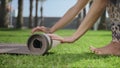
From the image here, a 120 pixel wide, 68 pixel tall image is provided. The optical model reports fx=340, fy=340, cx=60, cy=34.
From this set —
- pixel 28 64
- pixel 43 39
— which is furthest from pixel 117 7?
pixel 28 64

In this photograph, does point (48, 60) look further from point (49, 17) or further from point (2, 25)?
point (49, 17)

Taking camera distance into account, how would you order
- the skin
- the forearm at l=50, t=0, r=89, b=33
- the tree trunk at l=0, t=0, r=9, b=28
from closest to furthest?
the skin
the forearm at l=50, t=0, r=89, b=33
the tree trunk at l=0, t=0, r=9, b=28

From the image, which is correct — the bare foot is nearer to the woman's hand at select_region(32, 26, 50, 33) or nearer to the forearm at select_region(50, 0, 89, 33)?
the forearm at select_region(50, 0, 89, 33)

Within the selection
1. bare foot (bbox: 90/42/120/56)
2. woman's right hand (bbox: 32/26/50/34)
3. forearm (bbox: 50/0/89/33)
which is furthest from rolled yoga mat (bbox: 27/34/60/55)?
bare foot (bbox: 90/42/120/56)

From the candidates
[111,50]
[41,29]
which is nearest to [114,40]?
[111,50]

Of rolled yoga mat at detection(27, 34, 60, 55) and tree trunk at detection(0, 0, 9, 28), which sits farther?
tree trunk at detection(0, 0, 9, 28)

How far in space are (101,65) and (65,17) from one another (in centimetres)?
113

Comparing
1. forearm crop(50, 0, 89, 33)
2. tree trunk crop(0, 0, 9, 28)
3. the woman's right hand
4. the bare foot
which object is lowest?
tree trunk crop(0, 0, 9, 28)

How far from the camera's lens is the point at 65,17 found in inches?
162

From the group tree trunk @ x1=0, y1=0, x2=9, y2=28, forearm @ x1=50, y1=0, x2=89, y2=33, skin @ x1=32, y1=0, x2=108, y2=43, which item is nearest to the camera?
skin @ x1=32, y1=0, x2=108, y2=43

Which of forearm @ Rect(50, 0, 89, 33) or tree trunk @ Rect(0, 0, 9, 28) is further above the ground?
forearm @ Rect(50, 0, 89, 33)

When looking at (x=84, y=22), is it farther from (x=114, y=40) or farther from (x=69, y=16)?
(x=114, y=40)

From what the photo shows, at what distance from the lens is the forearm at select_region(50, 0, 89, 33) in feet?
13.4

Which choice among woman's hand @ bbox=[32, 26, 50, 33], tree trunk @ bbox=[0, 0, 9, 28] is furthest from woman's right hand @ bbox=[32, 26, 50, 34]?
tree trunk @ bbox=[0, 0, 9, 28]
